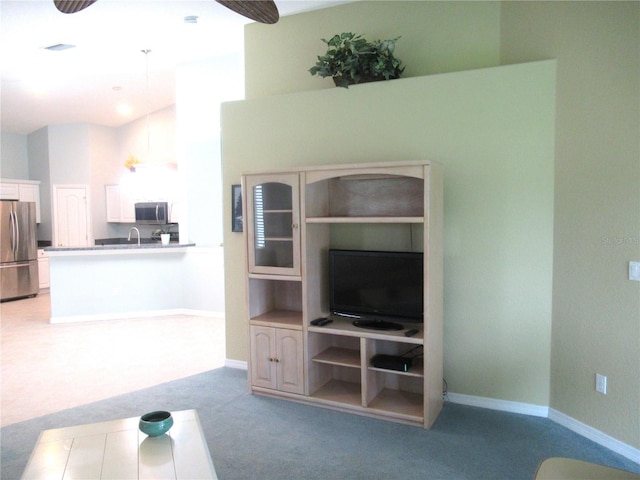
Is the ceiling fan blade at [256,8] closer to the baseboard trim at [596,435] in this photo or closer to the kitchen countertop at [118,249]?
the baseboard trim at [596,435]

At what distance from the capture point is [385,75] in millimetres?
3715

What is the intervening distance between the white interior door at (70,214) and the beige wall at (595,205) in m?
8.17

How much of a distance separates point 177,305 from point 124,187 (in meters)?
3.24

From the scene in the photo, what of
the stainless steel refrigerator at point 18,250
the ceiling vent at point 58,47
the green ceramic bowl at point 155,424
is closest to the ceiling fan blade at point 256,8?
the green ceramic bowl at point 155,424

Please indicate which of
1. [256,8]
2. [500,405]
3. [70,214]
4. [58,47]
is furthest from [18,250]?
[500,405]

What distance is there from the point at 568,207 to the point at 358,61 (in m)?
1.90

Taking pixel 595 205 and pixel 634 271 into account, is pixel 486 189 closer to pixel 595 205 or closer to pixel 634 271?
pixel 595 205

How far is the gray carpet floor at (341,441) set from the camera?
2.71 metres

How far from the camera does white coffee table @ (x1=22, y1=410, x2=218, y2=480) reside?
198 centimetres

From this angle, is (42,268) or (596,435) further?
(42,268)

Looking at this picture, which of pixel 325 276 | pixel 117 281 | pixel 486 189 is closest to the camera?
pixel 486 189

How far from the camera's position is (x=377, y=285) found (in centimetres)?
352

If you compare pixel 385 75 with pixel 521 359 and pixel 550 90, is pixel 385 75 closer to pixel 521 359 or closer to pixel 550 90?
pixel 550 90

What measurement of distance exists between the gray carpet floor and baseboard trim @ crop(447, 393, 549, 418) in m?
0.06
